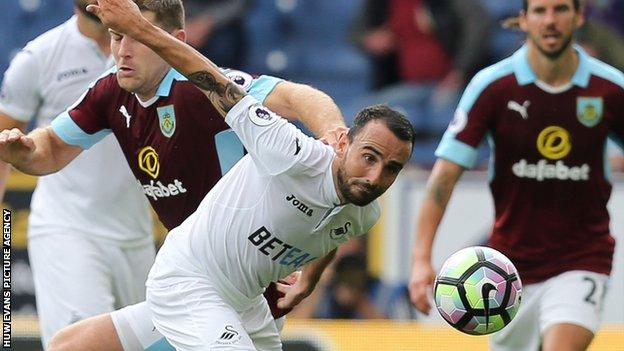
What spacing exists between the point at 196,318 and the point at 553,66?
8.63 feet

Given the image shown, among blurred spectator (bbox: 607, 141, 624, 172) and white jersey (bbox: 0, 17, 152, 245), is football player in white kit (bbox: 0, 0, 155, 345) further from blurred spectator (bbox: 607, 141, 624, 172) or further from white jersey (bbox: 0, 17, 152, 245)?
blurred spectator (bbox: 607, 141, 624, 172)

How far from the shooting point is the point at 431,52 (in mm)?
13102

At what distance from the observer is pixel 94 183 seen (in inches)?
308

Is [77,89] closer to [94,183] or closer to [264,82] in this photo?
[94,183]

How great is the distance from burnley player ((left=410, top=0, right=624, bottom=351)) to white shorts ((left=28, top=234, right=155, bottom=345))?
1.62 metres

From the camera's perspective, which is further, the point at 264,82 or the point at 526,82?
the point at 526,82

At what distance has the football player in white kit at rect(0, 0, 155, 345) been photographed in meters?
7.70

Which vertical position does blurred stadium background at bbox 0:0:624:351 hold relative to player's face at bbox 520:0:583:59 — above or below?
below

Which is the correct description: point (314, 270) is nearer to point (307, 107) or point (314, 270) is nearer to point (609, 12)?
point (307, 107)

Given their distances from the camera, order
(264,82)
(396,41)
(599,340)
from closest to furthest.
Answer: (264,82)
(599,340)
(396,41)

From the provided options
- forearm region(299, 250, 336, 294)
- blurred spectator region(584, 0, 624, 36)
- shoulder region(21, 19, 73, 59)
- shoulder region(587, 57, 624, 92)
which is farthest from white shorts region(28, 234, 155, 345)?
blurred spectator region(584, 0, 624, 36)

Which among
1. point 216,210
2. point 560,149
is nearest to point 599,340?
point 560,149

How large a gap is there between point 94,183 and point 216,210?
6.71ft

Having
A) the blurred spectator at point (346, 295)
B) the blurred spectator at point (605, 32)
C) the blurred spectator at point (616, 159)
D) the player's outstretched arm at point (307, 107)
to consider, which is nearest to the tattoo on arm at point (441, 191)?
the player's outstretched arm at point (307, 107)
